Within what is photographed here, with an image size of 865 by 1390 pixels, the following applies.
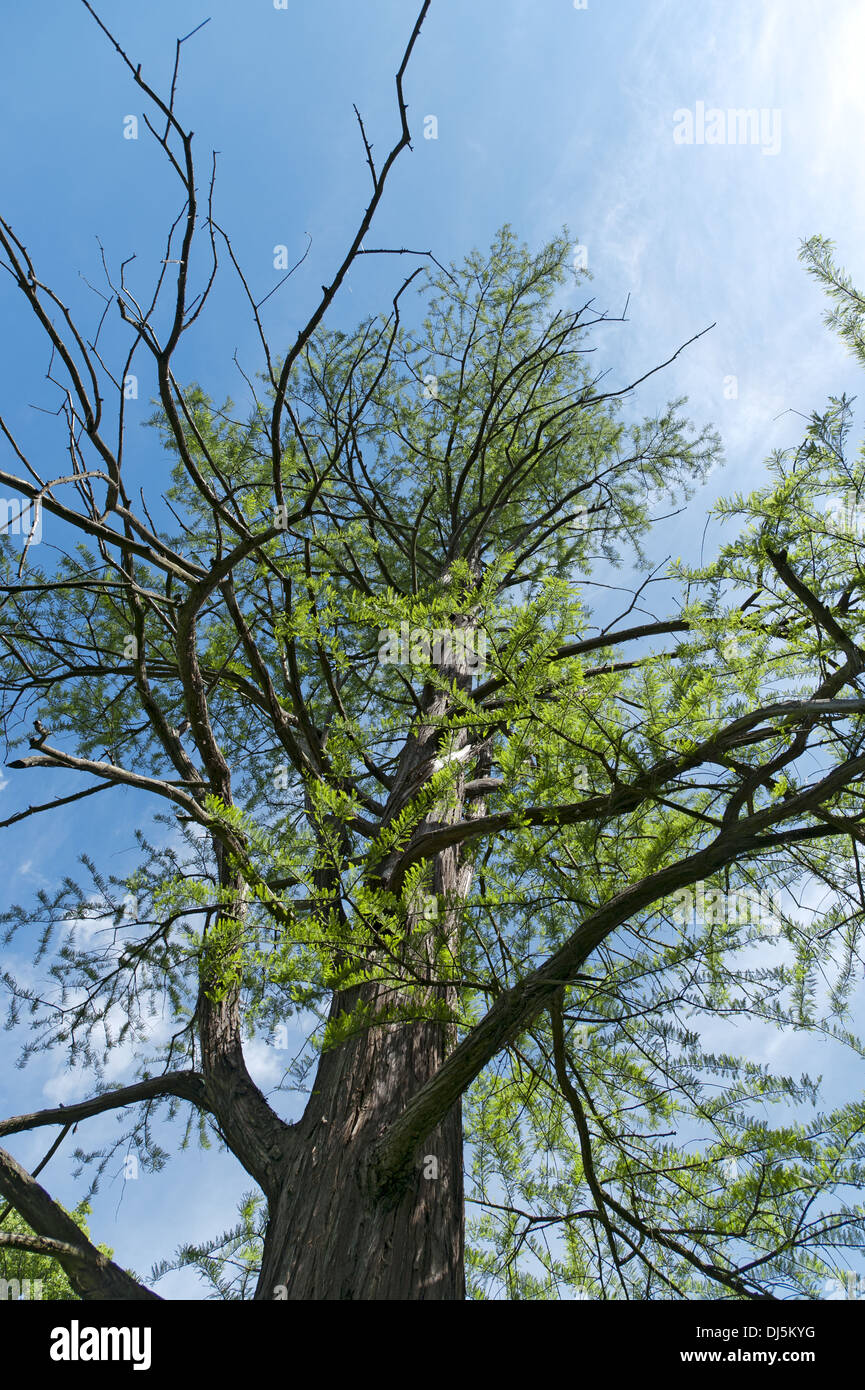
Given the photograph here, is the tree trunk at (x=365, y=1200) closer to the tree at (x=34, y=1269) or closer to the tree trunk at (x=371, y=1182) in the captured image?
the tree trunk at (x=371, y=1182)

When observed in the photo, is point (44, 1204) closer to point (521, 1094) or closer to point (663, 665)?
point (521, 1094)

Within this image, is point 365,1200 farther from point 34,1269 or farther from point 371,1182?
point 34,1269

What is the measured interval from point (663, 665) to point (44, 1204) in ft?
8.84

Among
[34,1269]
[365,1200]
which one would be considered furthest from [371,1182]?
[34,1269]

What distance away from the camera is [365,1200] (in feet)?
7.52

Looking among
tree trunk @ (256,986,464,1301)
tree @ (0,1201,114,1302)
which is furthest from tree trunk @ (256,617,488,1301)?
tree @ (0,1201,114,1302)

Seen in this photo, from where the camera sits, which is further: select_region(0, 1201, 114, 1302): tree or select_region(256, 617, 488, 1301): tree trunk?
select_region(0, 1201, 114, 1302): tree

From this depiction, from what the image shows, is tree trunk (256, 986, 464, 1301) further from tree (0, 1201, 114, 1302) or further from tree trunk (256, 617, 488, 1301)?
tree (0, 1201, 114, 1302)

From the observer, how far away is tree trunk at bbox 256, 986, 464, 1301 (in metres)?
2.15

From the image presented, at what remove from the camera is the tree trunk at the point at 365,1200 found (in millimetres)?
2154

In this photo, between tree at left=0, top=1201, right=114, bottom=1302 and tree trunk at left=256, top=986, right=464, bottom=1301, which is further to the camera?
tree at left=0, top=1201, right=114, bottom=1302

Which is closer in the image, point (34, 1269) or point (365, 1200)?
point (365, 1200)

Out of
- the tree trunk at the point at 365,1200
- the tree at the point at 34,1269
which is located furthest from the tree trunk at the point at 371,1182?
the tree at the point at 34,1269
